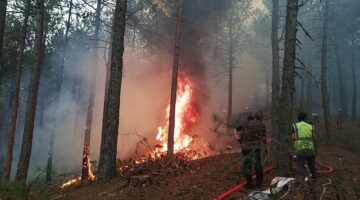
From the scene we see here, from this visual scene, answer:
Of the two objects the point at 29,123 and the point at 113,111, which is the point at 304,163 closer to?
the point at 113,111

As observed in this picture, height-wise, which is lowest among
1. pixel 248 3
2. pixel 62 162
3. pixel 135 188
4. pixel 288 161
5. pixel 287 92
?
pixel 62 162

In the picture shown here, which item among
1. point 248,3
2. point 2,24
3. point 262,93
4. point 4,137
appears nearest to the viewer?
point 2,24

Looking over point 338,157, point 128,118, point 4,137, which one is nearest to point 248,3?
point 128,118

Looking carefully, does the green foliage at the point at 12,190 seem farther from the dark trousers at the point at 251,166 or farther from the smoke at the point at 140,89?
the smoke at the point at 140,89

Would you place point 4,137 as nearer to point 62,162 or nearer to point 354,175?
point 62,162

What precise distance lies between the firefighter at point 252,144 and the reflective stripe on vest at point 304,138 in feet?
2.63

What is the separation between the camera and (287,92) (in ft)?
30.1

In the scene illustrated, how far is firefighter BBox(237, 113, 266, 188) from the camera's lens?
7844 millimetres

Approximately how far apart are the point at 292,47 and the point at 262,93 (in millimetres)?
49827

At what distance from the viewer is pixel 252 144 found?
26.4ft

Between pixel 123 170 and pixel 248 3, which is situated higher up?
pixel 248 3

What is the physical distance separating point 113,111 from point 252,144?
4.44 meters

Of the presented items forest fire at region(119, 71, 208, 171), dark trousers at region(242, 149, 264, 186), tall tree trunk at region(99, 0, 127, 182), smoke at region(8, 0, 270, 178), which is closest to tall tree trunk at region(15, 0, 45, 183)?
smoke at region(8, 0, 270, 178)

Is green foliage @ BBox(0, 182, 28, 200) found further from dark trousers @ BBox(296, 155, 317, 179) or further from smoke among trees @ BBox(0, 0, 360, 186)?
dark trousers @ BBox(296, 155, 317, 179)
